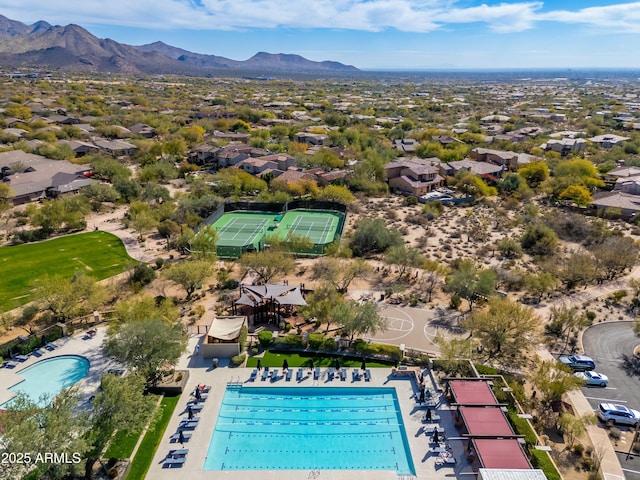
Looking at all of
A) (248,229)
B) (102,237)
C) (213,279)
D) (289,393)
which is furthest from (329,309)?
(102,237)

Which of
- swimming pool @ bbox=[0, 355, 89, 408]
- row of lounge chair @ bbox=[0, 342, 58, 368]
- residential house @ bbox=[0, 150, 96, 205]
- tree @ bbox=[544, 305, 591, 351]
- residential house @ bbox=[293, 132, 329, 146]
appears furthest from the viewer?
residential house @ bbox=[293, 132, 329, 146]

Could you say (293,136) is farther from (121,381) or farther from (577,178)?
(121,381)

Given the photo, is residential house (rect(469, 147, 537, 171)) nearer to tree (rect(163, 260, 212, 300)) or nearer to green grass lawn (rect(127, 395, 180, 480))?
tree (rect(163, 260, 212, 300))

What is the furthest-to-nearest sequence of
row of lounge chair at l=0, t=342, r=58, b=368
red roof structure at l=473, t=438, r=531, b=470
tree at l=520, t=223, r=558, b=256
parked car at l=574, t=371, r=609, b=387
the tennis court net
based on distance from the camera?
the tennis court net < tree at l=520, t=223, r=558, b=256 < row of lounge chair at l=0, t=342, r=58, b=368 < parked car at l=574, t=371, r=609, b=387 < red roof structure at l=473, t=438, r=531, b=470

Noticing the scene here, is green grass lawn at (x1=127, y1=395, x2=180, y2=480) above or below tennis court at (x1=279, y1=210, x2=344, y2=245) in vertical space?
below

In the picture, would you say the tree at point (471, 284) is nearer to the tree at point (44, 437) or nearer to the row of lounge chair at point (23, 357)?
the tree at point (44, 437)

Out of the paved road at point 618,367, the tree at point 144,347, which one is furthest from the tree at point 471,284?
the tree at point 144,347

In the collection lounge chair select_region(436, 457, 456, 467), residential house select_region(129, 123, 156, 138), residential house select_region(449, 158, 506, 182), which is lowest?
lounge chair select_region(436, 457, 456, 467)

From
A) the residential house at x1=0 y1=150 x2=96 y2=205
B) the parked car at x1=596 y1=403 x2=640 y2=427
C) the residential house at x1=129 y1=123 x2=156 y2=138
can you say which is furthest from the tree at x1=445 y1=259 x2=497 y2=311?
the residential house at x1=129 y1=123 x2=156 y2=138

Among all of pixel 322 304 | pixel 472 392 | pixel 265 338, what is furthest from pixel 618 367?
pixel 265 338

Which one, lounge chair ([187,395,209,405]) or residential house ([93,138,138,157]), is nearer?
lounge chair ([187,395,209,405])
